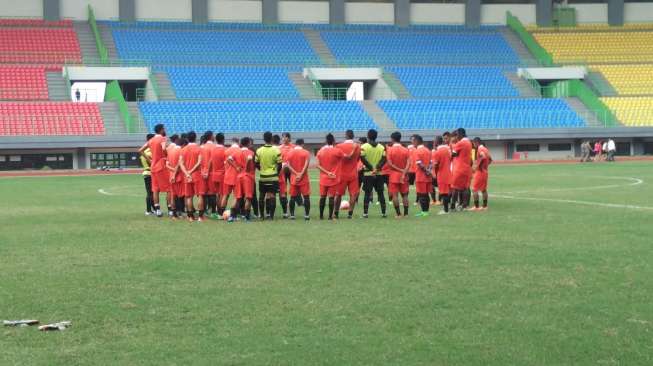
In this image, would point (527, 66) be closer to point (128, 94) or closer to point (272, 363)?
point (128, 94)

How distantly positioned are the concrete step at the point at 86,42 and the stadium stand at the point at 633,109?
115 ft

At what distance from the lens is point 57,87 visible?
57.8 meters

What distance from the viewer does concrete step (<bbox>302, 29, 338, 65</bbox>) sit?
214 feet

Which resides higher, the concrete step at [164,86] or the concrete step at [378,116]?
the concrete step at [164,86]

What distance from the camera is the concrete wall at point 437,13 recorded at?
71.5 m

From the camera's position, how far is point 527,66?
6744 centimetres

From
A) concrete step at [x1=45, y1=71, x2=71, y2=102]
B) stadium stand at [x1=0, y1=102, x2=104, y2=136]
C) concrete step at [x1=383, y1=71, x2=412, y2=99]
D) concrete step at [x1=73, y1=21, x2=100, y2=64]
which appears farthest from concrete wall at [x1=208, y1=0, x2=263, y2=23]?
stadium stand at [x1=0, y1=102, x2=104, y2=136]

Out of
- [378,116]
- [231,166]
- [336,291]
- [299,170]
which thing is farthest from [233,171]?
[378,116]

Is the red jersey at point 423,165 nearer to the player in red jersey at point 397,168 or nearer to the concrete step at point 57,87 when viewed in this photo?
the player in red jersey at point 397,168

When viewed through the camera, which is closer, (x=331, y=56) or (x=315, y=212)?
(x=315, y=212)

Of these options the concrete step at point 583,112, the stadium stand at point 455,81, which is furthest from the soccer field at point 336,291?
the stadium stand at point 455,81

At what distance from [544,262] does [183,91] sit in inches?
1946

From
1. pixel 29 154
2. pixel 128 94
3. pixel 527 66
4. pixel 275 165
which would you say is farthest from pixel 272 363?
pixel 527 66

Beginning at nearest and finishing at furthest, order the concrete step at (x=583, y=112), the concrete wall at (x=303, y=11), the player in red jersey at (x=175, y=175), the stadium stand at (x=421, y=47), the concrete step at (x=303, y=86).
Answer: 1. the player in red jersey at (x=175, y=175)
2. the concrete step at (x=583, y=112)
3. the concrete step at (x=303, y=86)
4. the stadium stand at (x=421, y=47)
5. the concrete wall at (x=303, y=11)
